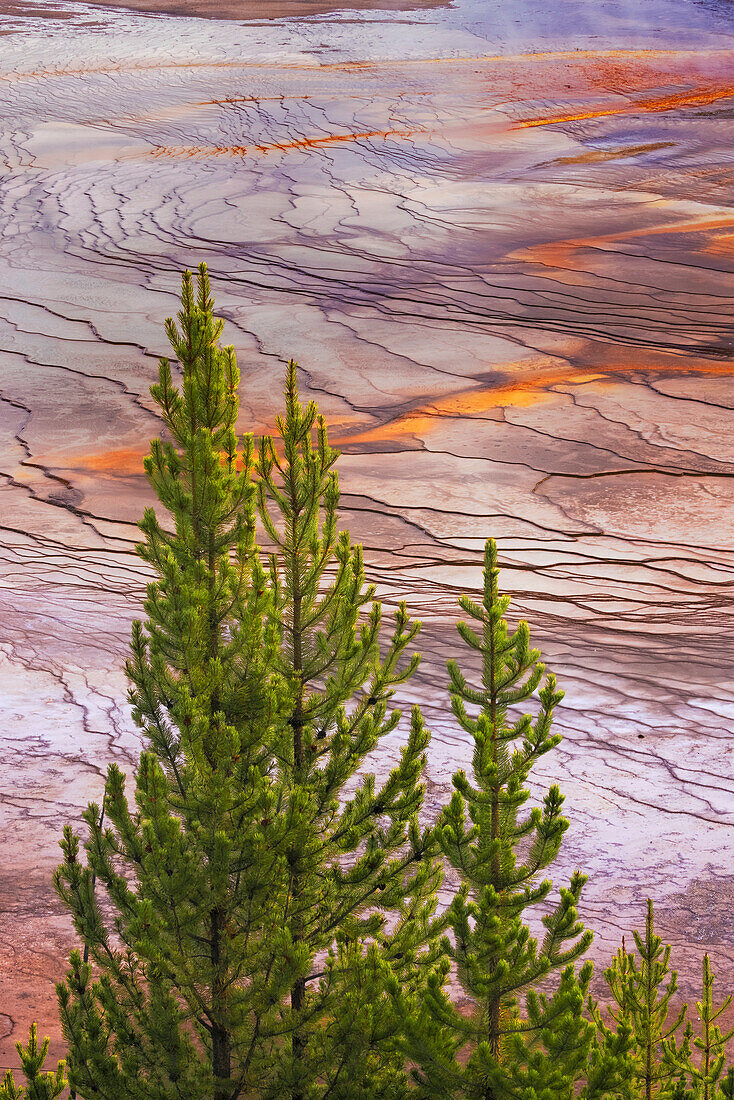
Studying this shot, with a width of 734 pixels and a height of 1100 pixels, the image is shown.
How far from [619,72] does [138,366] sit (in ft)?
42.4

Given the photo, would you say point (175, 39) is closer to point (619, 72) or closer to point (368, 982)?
point (619, 72)

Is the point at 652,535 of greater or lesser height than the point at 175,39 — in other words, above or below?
below

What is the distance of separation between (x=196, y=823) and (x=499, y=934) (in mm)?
716

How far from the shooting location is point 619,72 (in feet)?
64.7

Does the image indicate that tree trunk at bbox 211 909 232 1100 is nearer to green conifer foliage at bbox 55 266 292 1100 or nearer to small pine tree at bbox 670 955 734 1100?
green conifer foliage at bbox 55 266 292 1100

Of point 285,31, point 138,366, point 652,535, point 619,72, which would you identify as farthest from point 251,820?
point 285,31

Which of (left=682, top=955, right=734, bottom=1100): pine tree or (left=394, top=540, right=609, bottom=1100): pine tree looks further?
(left=682, top=955, right=734, bottom=1100): pine tree

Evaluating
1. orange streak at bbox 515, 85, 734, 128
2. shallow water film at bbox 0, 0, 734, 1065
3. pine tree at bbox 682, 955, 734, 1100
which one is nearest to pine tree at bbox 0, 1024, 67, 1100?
shallow water film at bbox 0, 0, 734, 1065

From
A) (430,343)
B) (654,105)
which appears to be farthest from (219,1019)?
(654,105)

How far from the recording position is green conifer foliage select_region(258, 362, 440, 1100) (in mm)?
2418

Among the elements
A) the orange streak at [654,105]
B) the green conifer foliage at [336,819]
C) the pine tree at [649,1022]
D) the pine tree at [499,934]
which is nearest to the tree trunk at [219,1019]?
the green conifer foliage at [336,819]

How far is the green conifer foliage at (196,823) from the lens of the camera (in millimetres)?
2299

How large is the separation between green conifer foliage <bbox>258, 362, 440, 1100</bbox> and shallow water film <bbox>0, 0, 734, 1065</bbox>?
1.22 m

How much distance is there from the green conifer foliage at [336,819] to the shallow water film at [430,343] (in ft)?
4.01
